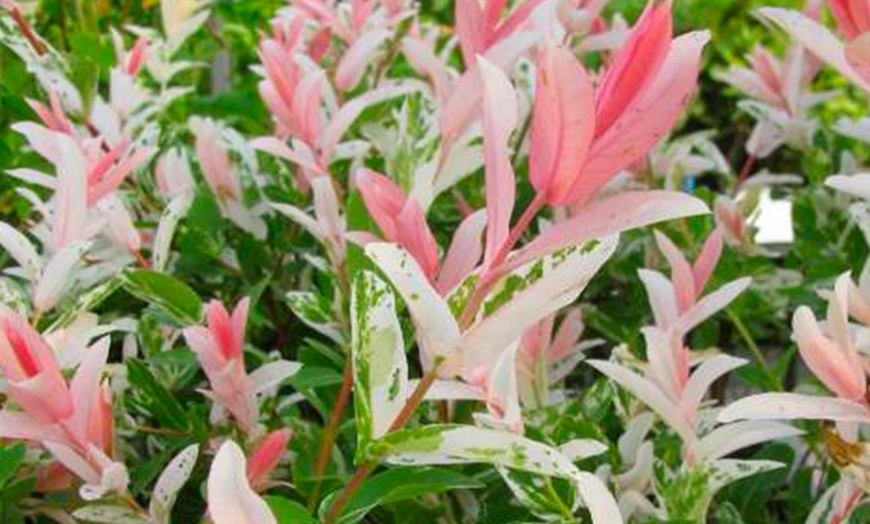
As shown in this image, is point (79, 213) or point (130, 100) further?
point (130, 100)

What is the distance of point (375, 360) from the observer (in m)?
0.60

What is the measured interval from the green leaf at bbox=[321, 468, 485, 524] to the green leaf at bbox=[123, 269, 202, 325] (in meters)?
0.28

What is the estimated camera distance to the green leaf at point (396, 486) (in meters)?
0.66

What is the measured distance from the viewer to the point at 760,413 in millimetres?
673

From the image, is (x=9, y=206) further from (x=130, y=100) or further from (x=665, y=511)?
(x=665, y=511)

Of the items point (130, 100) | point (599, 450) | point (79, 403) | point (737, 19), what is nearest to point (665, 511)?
point (599, 450)

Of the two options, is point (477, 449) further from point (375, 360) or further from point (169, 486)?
point (169, 486)

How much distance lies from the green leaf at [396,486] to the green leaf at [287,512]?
0.02m

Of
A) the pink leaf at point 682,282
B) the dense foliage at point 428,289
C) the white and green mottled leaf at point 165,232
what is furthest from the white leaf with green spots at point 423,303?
the white and green mottled leaf at point 165,232

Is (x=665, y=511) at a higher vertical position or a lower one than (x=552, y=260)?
lower

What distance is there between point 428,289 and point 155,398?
388 millimetres

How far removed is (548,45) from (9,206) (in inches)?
42.9

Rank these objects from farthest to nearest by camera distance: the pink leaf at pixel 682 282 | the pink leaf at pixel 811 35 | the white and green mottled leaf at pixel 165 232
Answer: the white and green mottled leaf at pixel 165 232 → the pink leaf at pixel 682 282 → the pink leaf at pixel 811 35

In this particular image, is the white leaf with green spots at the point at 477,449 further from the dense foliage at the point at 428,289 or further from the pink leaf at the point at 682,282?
the pink leaf at the point at 682,282
